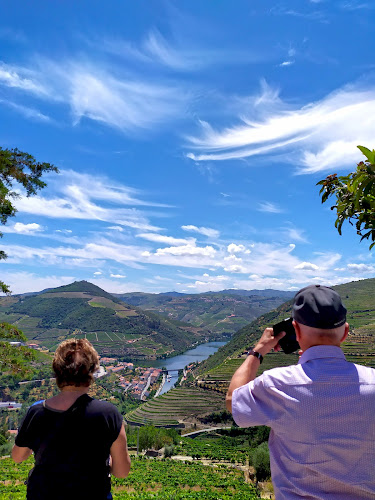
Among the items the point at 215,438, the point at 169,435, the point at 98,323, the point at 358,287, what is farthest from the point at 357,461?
the point at 98,323

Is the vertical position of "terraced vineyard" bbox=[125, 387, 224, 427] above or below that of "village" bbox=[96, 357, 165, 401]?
above

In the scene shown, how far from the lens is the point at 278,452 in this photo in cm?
125

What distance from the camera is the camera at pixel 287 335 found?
1480 millimetres

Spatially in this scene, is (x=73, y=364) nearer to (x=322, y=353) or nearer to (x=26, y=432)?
(x=26, y=432)

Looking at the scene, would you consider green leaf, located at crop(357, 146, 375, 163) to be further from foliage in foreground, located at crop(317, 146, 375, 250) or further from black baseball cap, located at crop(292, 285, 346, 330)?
black baseball cap, located at crop(292, 285, 346, 330)

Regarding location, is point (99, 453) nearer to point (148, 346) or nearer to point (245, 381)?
point (245, 381)

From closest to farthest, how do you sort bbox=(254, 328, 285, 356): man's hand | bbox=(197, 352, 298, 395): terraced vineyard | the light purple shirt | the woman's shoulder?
the light purple shirt, bbox=(254, 328, 285, 356): man's hand, the woman's shoulder, bbox=(197, 352, 298, 395): terraced vineyard

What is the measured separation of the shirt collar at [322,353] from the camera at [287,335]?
0.23 meters

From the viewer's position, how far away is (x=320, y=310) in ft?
4.13

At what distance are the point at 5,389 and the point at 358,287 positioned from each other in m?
158

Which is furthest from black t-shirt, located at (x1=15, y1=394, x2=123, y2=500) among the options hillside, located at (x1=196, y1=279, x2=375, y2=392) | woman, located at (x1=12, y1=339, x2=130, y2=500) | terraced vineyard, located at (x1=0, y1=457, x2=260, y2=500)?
hillside, located at (x1=196, y1=279, x2=375, y2=392)

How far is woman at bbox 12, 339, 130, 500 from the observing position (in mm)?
1667

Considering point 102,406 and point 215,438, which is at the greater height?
point 102,406

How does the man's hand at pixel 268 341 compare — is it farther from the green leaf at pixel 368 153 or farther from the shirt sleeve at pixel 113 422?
the green leaf at pixel 368 153
